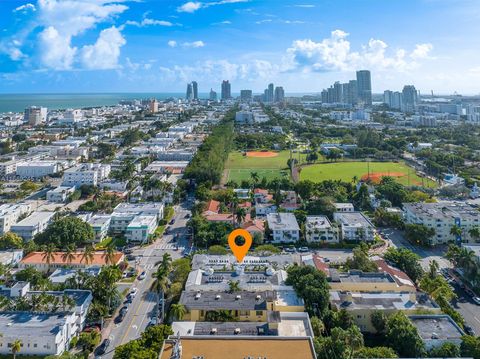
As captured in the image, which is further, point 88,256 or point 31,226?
point 31,226

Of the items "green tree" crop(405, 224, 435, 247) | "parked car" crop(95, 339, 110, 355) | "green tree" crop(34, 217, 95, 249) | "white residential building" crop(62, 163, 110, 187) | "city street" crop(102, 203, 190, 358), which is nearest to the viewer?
"parked car" crop(95, 339, 110, 355)

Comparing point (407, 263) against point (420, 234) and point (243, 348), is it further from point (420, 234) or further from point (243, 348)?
point (243, 348)

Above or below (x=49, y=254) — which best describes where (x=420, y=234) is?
below

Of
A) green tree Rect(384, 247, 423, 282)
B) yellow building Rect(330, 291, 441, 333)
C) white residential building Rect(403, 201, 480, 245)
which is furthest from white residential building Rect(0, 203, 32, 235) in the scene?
white residential building Rect(403, 201, 480, 245)

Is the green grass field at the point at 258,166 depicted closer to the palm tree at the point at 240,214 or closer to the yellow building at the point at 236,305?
the palm tree at the point at 240,214

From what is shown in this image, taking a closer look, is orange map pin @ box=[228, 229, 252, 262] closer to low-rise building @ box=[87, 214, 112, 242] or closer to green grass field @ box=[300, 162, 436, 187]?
low-rise building @ box=[87, 214, 112, 242]

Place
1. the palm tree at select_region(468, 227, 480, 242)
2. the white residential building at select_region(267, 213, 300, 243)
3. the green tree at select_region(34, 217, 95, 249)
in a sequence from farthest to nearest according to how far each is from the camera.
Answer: the white residential building at select_region(267, 213, 300, 243), the palm tree at select_region(468, 227, 480, 242), the green tree at select_region(34, 217, 95, 249)

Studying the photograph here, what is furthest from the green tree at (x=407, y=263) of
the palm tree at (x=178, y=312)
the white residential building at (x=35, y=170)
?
the white residential building at (x=35, y=170)

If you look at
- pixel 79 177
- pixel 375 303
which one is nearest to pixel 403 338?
pixel 375 303
